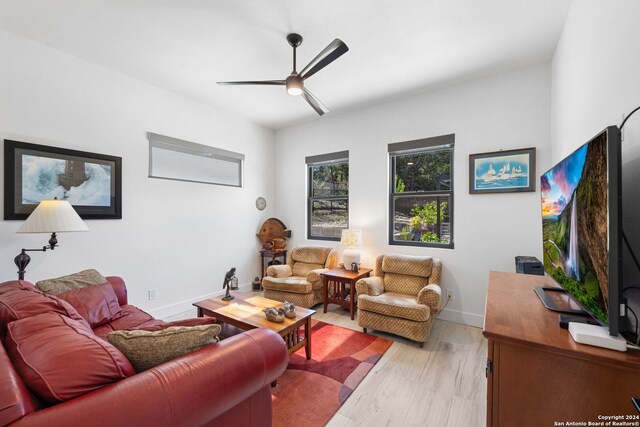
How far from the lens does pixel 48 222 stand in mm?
2068

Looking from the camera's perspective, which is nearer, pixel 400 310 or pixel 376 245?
pixel 400 310

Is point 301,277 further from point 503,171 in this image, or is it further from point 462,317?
point 503,171

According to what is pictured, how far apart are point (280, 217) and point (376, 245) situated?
1954 millimetres

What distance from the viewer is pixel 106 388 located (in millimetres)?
851

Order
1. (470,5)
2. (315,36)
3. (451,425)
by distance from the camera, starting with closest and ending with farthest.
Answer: (451,425) < (470,5) < (315,36)

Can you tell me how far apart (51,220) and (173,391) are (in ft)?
6.71

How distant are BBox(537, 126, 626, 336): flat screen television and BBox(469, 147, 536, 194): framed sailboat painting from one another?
67.2 inches

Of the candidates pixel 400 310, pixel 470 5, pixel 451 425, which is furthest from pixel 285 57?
pixel 451 425

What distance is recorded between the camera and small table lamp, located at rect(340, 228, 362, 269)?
3645mm

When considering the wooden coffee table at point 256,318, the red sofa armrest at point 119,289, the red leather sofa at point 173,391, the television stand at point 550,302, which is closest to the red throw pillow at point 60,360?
the red leather sofa at point 173,391

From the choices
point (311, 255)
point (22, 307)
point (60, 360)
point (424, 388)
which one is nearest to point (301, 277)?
point (311, 255)

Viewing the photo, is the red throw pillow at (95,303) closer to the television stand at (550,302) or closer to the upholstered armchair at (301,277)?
the upholstered armchair at (301,277)

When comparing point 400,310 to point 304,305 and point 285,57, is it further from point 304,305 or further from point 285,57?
point 285,57

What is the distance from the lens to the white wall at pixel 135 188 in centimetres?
244
